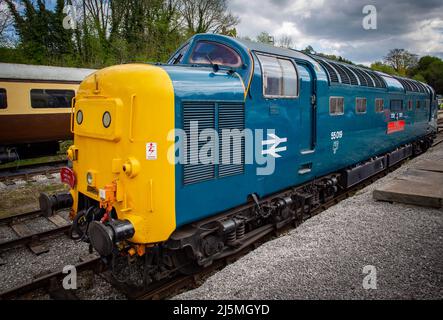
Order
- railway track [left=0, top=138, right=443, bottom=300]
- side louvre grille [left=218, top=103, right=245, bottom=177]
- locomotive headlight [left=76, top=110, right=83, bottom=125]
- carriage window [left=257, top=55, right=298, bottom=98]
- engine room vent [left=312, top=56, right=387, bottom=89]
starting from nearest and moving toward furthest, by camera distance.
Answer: railway track [left=0, top=138, right=443, bottom=300] → side louvre grille [left=218, top=103, right=245, bottom=177] → locomotive headlight [left=76, top=110, right=83, bottom=125] → carriage window [left=257, top=55, right=298, bottom=98] → engine room vent [left=312, top=56, right=387, bottom=89]

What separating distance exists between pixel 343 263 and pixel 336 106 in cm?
440

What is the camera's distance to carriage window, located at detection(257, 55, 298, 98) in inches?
246

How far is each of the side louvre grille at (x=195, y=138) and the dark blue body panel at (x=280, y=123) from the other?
0.09m

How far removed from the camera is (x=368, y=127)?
11.0 m

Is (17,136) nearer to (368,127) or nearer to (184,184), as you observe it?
(184,184)

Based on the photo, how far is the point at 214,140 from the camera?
209 inches

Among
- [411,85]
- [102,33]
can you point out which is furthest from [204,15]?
[411,85]

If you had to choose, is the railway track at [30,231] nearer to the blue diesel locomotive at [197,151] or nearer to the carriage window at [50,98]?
the blue diesel locomotive at [197,151]

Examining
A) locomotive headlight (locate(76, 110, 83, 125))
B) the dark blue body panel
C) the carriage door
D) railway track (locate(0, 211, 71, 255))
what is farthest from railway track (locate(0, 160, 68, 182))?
the carriage door

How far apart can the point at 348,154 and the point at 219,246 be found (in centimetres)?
558

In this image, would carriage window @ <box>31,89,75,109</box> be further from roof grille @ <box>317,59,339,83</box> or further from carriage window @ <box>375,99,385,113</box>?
carriage window @ <box>375,99,385,113</box>

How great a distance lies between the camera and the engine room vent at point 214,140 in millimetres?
4957

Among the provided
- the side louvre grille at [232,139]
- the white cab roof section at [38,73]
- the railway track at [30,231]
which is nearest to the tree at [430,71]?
the white cab roof section at [38,73]

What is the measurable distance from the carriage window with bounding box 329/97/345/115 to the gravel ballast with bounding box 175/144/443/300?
2529 millimetres
